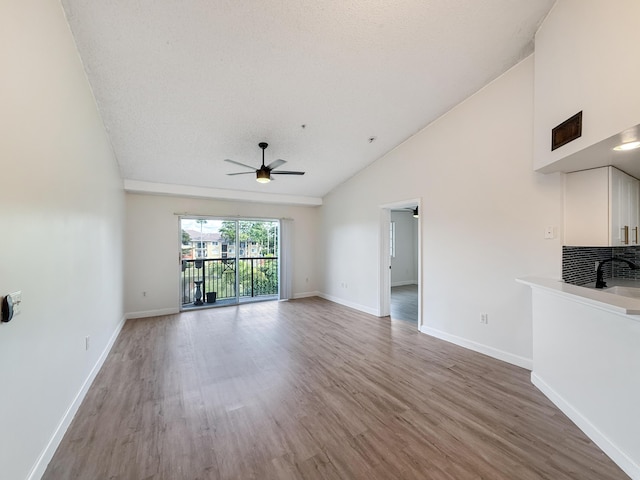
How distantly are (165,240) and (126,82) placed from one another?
3368mm

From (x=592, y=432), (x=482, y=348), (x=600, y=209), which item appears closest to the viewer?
(x=592, y=432)

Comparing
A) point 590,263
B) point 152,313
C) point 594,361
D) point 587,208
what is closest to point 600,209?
point 587,208

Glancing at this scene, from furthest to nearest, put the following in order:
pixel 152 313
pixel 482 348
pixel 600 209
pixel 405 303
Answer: pixel 405 303
pixel 152 313
pixel 482 348
pixel 600 209

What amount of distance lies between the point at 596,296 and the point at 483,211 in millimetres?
1612

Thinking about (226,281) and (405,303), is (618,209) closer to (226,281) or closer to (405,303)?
(405,303)

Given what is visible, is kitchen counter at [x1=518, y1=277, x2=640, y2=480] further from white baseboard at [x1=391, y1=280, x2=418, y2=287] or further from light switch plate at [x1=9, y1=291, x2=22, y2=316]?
white baseboard at [x1=391, y1=280, x2=418, y2=287]

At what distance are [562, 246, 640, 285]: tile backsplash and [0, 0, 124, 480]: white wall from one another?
4.38 metres

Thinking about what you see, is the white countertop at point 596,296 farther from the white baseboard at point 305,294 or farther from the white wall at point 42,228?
the white baseboard at point 305,294

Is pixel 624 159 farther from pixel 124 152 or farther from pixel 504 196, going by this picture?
pixel 124 152

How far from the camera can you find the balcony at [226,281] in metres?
5.89

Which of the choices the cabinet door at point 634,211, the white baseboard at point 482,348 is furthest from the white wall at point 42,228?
the cabinet door at point 634,211

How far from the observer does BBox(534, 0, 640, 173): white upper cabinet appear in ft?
5.53

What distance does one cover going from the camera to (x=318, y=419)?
2100mm

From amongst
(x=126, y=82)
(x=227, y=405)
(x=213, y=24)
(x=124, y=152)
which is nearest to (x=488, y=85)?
(x=213, y=24)
